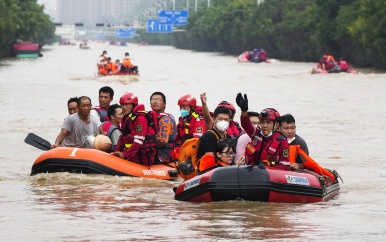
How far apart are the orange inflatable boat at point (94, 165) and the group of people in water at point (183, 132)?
172 millimetres

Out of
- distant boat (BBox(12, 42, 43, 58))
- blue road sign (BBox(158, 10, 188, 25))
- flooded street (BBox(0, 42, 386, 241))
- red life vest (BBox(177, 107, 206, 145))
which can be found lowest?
distant boat (BBox(12, 42, 43, 58))

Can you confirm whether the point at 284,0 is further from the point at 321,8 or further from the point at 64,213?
the point at 64,213

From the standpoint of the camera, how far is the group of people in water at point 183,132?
12.6m

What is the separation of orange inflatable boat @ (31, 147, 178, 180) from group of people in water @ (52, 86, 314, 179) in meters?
0.17

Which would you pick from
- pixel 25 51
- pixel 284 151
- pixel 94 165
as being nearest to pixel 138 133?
pixel 94 165

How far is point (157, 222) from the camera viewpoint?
37.9ft

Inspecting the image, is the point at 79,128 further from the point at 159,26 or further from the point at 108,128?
the point at 159,26

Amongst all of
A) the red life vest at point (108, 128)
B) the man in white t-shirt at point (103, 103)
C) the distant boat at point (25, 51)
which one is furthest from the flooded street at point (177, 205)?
the distant boat at point (25, 51)

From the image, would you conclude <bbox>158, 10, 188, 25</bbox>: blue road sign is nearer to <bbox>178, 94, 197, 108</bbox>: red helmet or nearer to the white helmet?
the white helmet

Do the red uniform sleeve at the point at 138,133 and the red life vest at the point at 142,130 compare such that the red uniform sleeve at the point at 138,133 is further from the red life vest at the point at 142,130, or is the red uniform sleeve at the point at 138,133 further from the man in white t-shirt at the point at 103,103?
the man in white t-shirt at the point at 103,103

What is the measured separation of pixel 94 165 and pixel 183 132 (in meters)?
1.38

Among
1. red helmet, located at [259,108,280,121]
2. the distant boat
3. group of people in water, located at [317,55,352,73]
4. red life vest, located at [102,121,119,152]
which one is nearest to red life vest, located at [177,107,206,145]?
red life vest, located at [102,121,119,152]

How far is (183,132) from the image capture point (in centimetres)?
1538

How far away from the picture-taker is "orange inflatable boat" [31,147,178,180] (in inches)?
587
